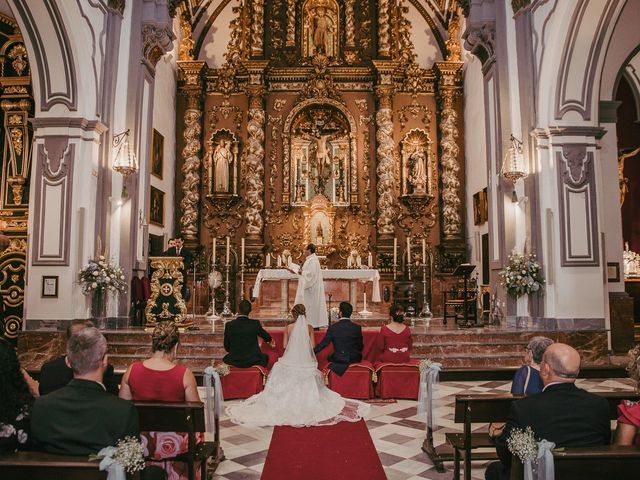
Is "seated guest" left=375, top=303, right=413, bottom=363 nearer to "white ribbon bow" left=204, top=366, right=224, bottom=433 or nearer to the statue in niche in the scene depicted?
"white ribbon bow" left=204, top=366, right=224, bottom=433

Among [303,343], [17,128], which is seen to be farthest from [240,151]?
[303,343]

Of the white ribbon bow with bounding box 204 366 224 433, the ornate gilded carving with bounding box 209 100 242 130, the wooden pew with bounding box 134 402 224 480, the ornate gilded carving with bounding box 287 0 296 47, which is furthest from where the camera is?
the ornate gilded carving with bounding box 287 0 296 47

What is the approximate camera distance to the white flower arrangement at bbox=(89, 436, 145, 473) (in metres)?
2.57

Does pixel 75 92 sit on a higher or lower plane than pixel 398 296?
higher

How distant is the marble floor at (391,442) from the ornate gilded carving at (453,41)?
41.9 feet

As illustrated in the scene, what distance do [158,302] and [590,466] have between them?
30.1ft

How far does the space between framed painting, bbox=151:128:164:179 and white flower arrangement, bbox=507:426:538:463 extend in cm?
1383

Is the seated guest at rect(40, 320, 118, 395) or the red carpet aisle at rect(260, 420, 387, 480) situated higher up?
the seated guest at rect(40, 320, 118, 395)

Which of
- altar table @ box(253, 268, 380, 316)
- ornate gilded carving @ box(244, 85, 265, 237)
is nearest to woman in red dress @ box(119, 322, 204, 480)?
altar table @ box(253, 268, 380, 316)

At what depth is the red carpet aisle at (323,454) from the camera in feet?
14.7

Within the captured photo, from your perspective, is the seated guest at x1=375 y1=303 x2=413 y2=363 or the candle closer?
the seated guest at x1=375 y1=303 x2=413 y2=363

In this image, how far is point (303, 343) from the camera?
689 cm

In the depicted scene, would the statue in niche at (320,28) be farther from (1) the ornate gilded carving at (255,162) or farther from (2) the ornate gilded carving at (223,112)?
(2) the ornate gilded carving at (223,112)

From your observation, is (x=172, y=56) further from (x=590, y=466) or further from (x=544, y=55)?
(x=590, y=466)
